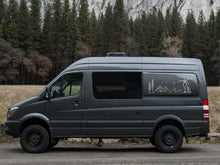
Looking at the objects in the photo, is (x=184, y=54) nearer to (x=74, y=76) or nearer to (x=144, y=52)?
(x=144, y=52)

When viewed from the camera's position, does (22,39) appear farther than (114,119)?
Yes

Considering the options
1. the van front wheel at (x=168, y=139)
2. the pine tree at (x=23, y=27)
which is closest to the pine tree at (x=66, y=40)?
the pine tree at (x=23, y=27)

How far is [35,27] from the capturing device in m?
74.4

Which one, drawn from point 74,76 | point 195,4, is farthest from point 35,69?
point 195,4

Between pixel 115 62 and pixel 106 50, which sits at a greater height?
pixel 106 50

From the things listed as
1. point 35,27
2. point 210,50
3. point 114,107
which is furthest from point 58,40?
point 114,107

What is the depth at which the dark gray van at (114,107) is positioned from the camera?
9117 millimetres

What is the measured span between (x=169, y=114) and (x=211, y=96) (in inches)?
→ 738

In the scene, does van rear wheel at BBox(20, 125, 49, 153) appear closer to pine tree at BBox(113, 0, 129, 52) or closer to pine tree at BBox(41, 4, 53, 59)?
pine tree at BBox(113, 0, 129, 52)

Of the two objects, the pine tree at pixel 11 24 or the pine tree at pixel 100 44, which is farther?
the pine tree at pixel 100 44

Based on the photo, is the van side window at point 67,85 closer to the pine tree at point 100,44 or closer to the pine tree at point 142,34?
the pine tree at point 100,44

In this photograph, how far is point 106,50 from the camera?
78.6 m

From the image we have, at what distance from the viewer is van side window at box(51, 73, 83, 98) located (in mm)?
9242

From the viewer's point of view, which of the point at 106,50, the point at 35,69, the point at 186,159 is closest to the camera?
the point at 186,159
